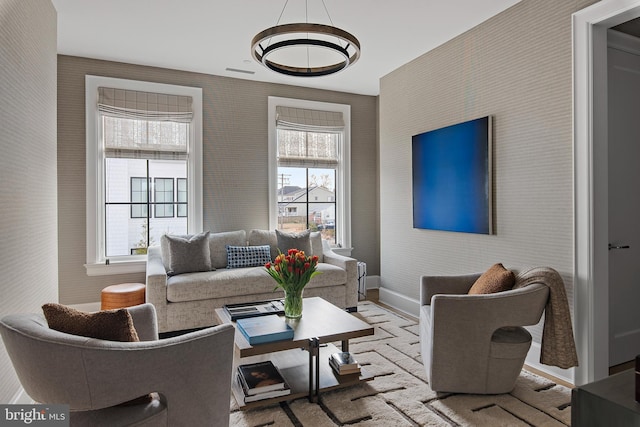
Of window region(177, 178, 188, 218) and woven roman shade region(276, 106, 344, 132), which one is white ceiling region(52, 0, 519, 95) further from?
window region(177, 178, 188, 218)

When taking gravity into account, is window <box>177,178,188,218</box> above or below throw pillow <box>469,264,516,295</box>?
above

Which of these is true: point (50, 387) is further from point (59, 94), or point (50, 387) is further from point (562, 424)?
point (59, 94)

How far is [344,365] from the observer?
2553 mm

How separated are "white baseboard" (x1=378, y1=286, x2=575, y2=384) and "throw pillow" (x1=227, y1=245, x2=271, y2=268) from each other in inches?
59.5

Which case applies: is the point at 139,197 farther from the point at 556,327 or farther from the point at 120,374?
the point at 556,327

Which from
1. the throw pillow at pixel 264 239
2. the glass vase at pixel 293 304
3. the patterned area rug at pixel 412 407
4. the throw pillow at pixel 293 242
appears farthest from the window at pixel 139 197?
the patterned area rug at pixel 412 407

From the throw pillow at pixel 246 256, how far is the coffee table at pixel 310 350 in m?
1.32

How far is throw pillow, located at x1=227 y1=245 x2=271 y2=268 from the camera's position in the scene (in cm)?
429

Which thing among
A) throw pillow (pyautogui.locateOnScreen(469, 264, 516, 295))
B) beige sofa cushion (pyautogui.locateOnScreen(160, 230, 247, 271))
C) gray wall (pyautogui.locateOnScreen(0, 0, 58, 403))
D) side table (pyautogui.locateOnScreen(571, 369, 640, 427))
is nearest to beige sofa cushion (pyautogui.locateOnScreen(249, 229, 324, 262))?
beige sofa cushion (pyautogui.locateOnScreen(160, 230, 247, 271))

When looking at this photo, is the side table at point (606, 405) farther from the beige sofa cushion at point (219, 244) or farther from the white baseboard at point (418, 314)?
the beige sofa cushion at point (219, 244)

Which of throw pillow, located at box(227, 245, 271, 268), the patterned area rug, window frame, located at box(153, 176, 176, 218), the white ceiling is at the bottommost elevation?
the patterned area rug

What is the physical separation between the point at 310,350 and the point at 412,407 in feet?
2.26

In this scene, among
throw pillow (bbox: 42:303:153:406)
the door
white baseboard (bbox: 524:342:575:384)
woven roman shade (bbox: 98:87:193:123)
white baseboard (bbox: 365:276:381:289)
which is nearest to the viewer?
throw pillow (bbox: 42:303:153:406)

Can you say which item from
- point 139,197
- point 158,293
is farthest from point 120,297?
point 139,197
